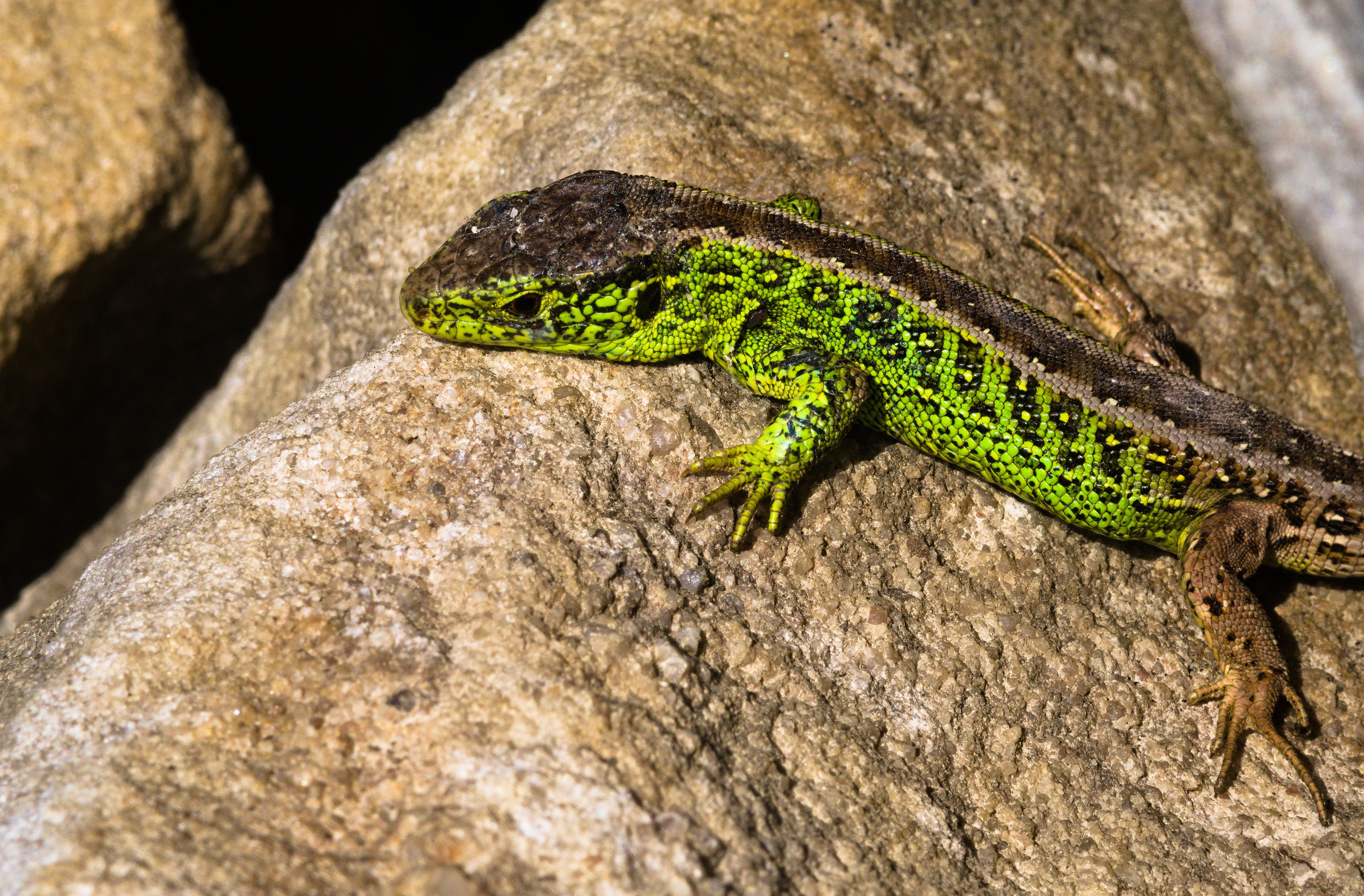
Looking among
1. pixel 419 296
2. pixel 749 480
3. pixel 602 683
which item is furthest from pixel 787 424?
pixel 419 296

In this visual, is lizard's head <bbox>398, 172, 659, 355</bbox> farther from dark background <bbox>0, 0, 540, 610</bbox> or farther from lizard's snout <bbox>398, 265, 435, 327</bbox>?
dark background <bbox>0, 0, 540, 610</bbox>

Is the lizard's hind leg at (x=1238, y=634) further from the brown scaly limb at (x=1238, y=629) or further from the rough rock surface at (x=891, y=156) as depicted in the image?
the rough rock surface at (x=891, y=156)

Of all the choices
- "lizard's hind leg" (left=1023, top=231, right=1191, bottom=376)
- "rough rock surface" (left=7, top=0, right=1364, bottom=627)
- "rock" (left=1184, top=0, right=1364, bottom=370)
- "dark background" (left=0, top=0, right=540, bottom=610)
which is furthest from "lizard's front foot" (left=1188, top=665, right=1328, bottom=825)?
"dark background" (left=0, top=0, right=540, bottom=610)

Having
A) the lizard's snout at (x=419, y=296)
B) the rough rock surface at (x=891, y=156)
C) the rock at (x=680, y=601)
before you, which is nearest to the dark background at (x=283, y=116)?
the rough rock surface at (x=891, y=156)

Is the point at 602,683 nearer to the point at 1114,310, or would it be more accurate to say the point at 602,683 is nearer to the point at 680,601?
the point at 680,601

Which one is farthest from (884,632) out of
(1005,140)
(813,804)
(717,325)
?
(1005,140)

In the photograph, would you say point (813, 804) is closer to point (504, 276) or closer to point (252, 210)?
point (504, 276)
